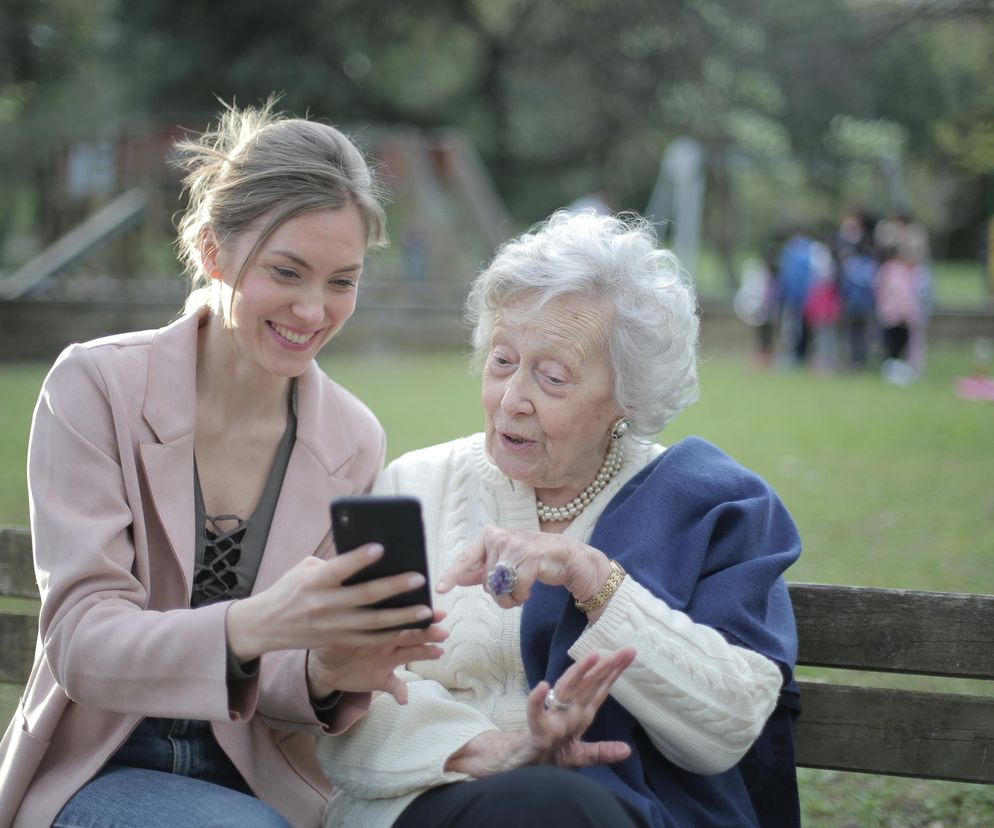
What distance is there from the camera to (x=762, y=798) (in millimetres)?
2951

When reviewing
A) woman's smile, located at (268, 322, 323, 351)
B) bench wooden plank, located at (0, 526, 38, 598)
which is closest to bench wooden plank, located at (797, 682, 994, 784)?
woman's smile, located at (268, 322, 323, 351)

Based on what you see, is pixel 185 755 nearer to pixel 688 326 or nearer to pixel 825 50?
Result: pixel 688 326

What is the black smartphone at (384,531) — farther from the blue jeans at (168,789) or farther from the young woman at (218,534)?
the blue jeans at (168,789)

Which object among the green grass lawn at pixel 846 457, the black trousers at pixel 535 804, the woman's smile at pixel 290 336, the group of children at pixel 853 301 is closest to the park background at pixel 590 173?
the green grass lawn at pixel 846 457

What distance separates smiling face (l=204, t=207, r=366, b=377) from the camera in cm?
293

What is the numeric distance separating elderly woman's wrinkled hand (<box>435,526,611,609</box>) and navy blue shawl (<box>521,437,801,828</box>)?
0.18 m

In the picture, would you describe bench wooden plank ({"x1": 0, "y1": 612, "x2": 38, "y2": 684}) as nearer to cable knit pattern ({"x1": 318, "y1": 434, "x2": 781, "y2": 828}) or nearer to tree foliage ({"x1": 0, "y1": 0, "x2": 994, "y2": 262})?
cable knit pattern ({"x1": 318, "y1": 434, "x2": 781, "y2": 828})

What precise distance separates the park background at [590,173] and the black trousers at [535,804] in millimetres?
1504

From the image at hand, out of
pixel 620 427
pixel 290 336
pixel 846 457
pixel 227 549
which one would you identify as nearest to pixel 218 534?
pixel 227 549

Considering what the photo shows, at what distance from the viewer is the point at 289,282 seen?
116 inches

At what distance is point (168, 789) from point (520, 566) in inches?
35.6

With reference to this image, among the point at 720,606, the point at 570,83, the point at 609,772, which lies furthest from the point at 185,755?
the point at 570,83

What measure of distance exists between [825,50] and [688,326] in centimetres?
2089

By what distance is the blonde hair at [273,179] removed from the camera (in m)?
2.91
